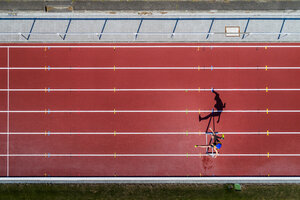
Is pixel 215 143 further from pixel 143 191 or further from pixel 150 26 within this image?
pixel 150 26

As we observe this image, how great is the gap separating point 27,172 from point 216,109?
29.1 ft

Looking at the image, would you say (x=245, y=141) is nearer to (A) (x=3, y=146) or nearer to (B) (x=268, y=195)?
(B) (x=268, y=195)

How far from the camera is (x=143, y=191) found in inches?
323

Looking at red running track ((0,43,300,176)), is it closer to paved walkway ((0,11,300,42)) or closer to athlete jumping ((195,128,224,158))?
athlete jumping ((195,128,224,158))

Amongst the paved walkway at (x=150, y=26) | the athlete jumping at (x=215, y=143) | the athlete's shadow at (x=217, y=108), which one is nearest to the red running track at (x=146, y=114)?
the athlete's shadow at (x=217, y=108)

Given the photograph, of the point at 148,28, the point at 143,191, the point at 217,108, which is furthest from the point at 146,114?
the point at 148,28

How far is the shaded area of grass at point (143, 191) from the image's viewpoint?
8141 mm

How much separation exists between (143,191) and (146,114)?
3.39 meters

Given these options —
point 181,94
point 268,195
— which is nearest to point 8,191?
point 181,94

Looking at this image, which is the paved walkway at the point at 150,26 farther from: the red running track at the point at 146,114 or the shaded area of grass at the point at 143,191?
the shaded area of grass at the point at 143,191

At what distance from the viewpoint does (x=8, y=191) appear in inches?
320

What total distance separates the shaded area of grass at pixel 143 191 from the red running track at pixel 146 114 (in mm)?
572

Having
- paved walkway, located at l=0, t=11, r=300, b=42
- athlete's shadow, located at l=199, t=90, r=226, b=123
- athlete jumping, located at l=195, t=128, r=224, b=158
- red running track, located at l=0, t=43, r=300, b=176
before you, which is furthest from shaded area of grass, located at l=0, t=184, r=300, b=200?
paved walkway, located at l=0, t=11, r=300, b=42

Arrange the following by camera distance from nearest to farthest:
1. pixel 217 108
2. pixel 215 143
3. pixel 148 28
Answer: pixel 215 143 → pixel 217 108 → pixel 148 28
